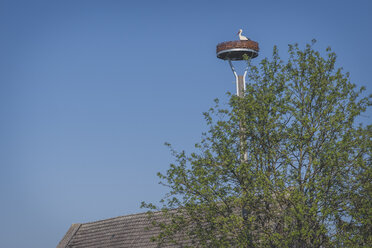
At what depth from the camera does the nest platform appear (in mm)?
30391

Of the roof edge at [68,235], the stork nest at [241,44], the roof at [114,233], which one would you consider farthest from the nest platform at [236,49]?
the roof edge at [68,235]

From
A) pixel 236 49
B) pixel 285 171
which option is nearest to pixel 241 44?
pixel 236 49

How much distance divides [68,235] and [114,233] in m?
4.32

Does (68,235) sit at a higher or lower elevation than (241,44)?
lower

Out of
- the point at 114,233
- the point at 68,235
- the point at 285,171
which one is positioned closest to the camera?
the point at 285,171

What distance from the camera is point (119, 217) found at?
35.7 metres

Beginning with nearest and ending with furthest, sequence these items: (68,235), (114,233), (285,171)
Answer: (285,171) < (114,233) < (68,235)

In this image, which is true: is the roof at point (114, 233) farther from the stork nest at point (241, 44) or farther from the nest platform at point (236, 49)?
the stork nest at point (241, 44)

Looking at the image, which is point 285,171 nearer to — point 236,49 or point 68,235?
point 236,49

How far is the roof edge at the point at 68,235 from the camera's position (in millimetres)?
36656

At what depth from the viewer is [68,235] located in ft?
123

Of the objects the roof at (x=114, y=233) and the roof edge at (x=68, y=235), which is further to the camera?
the roof edge at (x=68, y=235)

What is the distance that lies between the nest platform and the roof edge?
1414 cm

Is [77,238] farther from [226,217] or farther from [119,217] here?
[226,217]
